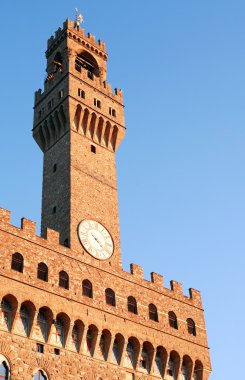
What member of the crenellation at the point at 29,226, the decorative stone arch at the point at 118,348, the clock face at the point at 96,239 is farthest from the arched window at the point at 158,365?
the crenellation at the point at 29,226

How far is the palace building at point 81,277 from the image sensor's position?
33062mm

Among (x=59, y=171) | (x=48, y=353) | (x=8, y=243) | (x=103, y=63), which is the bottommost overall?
(x=48, y=353)

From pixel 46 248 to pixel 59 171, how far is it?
8.07m

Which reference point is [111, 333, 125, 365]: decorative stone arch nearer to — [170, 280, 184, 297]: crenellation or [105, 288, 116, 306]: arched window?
[105, 288, 116, 306]: arched window

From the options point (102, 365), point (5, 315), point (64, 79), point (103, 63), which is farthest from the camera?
point (103, 63)

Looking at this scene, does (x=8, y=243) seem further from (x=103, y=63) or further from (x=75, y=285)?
(x=103, y=63)

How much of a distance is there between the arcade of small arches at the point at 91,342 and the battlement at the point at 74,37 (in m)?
24.2

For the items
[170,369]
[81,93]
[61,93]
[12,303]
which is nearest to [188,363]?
[170,369]

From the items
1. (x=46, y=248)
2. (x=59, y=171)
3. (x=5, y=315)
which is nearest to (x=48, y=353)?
(x=5, y=315)

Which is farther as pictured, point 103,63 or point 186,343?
point 103,63

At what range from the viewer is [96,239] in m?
39.6

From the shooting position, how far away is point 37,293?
3356 centimetres

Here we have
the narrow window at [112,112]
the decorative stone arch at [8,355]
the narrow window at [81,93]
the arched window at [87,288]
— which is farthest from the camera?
the narrow window at [112,112]

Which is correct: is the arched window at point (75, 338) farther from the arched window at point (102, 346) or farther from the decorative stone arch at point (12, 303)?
the decorative stone arch at point (12, 303)
